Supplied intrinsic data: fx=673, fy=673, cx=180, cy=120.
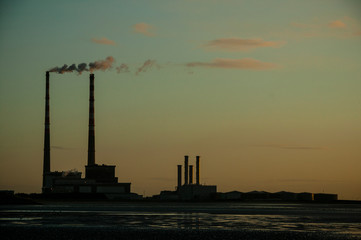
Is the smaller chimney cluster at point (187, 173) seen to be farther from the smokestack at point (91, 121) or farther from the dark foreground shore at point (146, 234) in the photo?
the dark foreground shore at point (146, 234)

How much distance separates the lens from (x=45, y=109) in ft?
590

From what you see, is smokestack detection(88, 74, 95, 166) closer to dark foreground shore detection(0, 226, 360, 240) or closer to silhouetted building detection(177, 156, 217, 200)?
silhouetted building detection(177, 156, 217, 200)

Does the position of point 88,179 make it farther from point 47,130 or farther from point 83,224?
point 83,224

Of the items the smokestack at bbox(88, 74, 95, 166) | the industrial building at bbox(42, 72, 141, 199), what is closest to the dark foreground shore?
the smokestack at bbox(88, 74, 95, 166)

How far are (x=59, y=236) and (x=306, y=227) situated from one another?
26299mm

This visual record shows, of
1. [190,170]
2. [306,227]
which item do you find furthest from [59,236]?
[190,170]

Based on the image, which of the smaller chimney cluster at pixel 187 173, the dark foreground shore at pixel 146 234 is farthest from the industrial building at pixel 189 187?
the dark foreground shore at pixel 146 234

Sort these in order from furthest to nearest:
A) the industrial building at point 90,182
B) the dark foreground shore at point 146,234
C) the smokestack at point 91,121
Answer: the industrial building at point 90,182 → the smokestack at point 91,121 → the dark foreground shore at point 146,234

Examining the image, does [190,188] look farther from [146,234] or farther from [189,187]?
[146,234]

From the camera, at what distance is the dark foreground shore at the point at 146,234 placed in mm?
55875

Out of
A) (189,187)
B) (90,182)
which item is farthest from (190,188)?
(90,182)

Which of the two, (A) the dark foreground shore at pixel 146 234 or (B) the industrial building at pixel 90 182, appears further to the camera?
(B) the industrial building at pixel 90 182

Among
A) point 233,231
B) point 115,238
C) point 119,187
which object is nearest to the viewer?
point 115,238

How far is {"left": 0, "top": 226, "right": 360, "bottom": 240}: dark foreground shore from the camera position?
2200 inches
